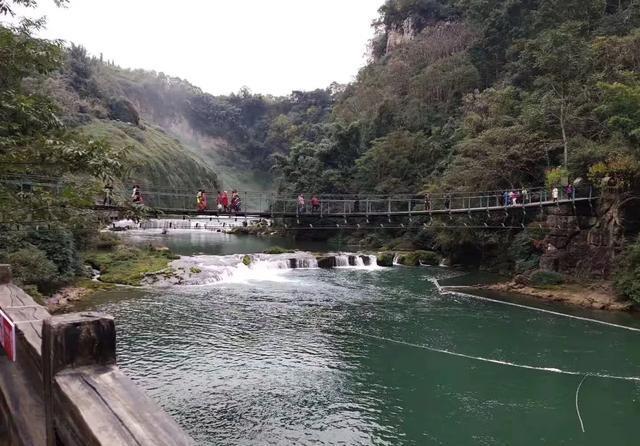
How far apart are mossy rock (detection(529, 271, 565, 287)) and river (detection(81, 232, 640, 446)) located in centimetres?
218

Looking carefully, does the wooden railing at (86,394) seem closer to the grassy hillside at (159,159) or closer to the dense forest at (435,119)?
the dense forest at (435,119)

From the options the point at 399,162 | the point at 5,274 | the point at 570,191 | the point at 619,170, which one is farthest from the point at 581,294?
the point at 399,162

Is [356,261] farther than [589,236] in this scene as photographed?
Yes

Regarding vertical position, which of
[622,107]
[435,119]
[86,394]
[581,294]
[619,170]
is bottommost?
[581,294]

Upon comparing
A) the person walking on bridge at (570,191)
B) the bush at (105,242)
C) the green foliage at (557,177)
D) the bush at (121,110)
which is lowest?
the bush at (105,242)

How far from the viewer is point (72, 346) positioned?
1.62 meters

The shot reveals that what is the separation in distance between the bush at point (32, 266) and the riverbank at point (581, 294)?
1595cm

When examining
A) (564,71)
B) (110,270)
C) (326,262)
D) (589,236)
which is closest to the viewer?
(589,236)

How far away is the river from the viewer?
27.3ft

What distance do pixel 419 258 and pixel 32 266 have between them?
19019 millimetres

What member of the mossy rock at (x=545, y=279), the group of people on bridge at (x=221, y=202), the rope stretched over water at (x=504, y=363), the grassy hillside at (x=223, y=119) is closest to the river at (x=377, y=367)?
the rope stretched over water at (x=504, y=363)

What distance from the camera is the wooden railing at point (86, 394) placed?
135 centimetres

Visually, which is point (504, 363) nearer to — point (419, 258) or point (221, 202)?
point (221, 202)

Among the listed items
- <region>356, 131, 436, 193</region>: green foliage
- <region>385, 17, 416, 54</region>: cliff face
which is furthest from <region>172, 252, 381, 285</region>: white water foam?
<region>385, 17, 416, 54</region>: cliff face
